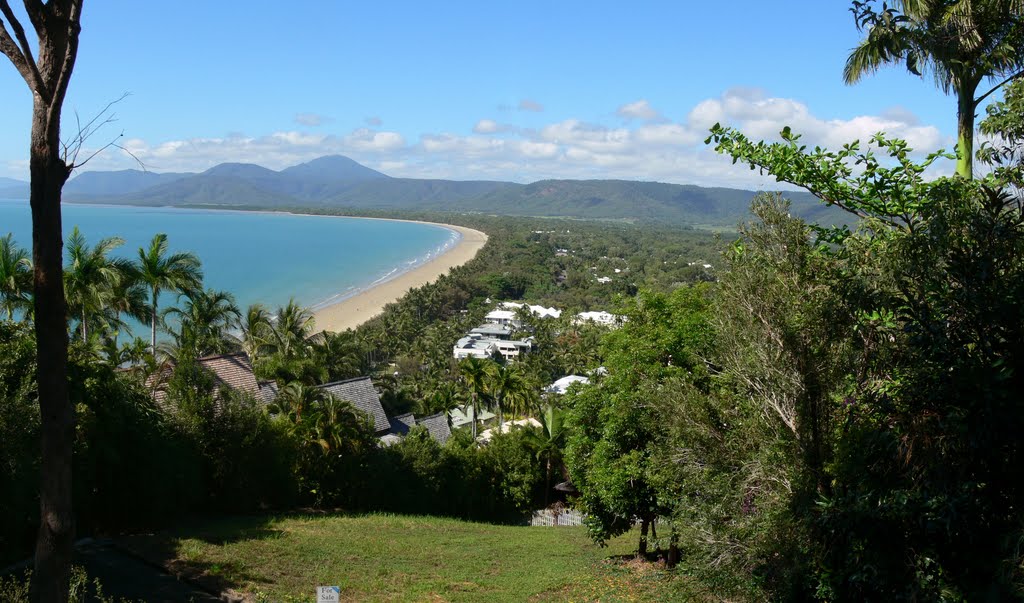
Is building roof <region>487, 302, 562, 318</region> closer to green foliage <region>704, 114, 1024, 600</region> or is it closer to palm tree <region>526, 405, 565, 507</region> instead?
palm tree <region>526, 405, 565, 507</region>

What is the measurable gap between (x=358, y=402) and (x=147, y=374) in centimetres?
875

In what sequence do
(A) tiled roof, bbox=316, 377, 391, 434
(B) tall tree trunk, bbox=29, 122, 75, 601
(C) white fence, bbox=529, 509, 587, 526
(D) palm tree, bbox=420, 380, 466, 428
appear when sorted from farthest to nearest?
(D) palm tree, bbox=420, 380, 466, 428 < (A) tiled roof, bbox=316, 377, 391, 434 < (C) white fence, bbox=529, 509, 587, 526 < (B) tall tree trunk, bbox=29, 122, 75, 601

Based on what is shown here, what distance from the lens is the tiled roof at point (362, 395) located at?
2645cm

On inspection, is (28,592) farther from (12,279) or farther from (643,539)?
(12,279)

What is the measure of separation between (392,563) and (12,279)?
45.0 ft

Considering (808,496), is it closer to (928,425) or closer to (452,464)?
(928,425)

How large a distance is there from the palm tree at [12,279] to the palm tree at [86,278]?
992 mm

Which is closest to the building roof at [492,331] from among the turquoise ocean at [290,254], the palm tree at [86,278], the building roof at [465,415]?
the turquoise ocean at [290,254]

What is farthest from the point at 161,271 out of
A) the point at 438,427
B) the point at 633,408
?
the point at 633,408

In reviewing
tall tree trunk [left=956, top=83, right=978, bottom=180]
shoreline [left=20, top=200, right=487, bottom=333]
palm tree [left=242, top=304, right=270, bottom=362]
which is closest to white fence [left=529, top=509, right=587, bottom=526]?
palm tree [left=242, top=304, right=270, bottom=362]

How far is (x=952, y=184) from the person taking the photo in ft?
16.6

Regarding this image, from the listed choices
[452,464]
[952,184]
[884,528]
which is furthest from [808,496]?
[452,464]

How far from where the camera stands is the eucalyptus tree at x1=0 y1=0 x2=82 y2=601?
445 centimetres

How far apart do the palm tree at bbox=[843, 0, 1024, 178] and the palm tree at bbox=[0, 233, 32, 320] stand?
20.3 m
